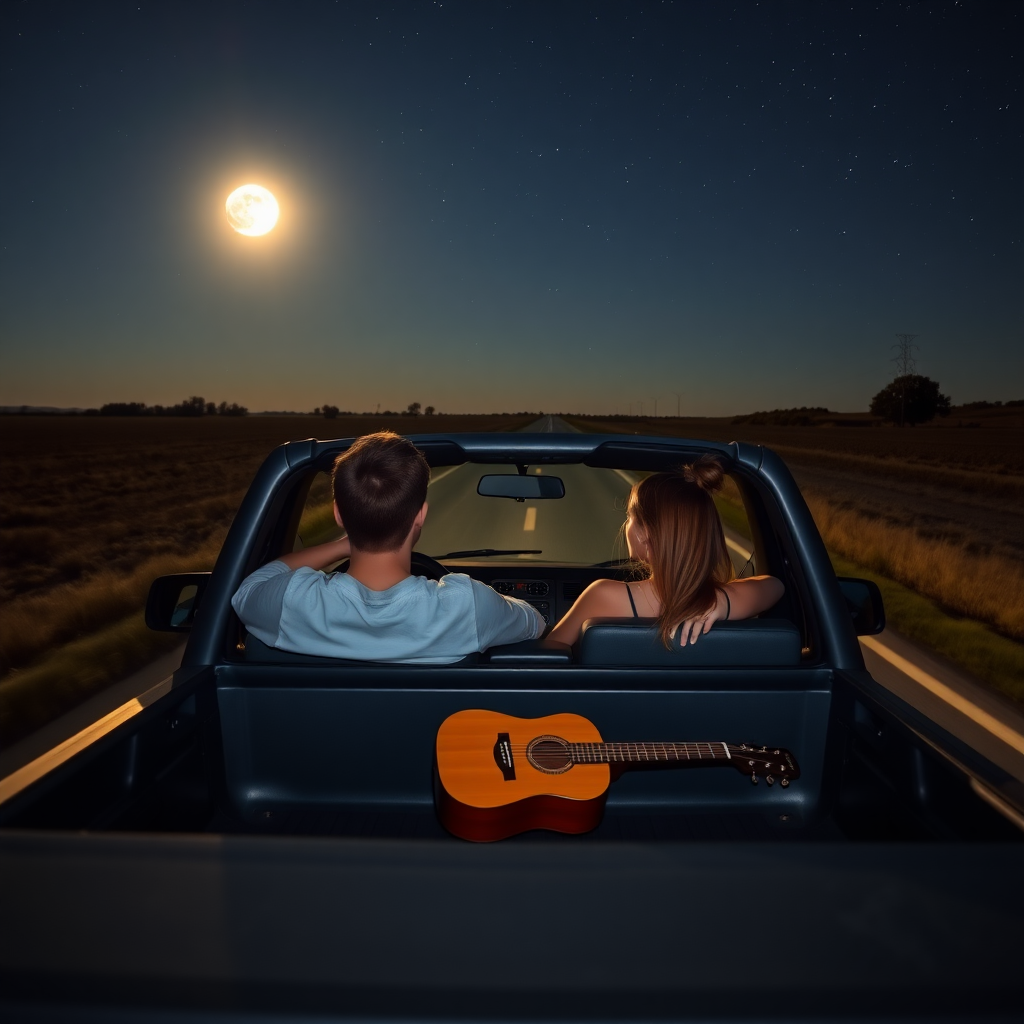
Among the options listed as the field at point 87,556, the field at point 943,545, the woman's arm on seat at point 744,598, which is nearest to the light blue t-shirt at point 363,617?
the woman's arm on seat at point 744,598

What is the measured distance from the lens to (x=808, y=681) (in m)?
2.33

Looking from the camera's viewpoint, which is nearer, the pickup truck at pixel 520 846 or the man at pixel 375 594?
the pickup truck at pixel 520 846

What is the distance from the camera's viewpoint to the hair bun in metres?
2.59

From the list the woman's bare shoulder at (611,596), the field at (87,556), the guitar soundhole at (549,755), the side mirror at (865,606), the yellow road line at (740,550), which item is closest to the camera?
the guitar soundhole at (549,755)

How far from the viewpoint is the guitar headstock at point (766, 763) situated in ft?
6.93

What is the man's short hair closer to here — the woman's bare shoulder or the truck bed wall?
the truck bed wall

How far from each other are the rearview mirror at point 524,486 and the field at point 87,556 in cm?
352

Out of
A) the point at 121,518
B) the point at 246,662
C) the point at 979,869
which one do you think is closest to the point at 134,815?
the point at 246,662

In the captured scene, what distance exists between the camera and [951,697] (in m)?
6.14

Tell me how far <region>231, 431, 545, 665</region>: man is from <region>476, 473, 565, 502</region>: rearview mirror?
6.52ft

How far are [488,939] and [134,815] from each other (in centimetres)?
126

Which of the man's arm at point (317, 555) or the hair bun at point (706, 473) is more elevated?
the hair bun at point (706, 473)

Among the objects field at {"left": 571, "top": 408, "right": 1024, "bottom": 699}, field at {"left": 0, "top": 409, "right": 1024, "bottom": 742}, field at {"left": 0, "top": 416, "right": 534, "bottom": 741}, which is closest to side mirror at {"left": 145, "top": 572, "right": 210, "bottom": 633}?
field at {"left": 0, "top": 416, "right": 534, "bottom": 741}

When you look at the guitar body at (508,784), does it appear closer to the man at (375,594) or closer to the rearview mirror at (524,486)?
the man at (375,594)
